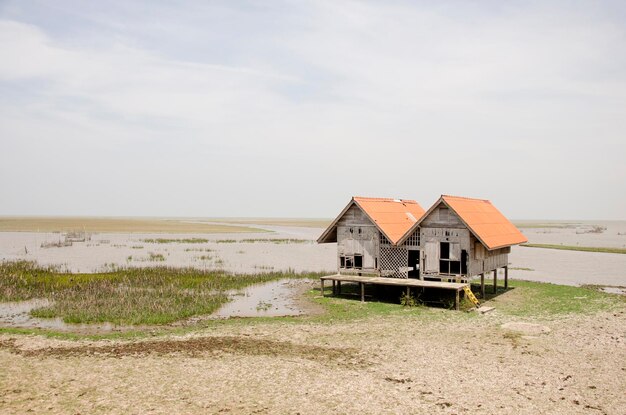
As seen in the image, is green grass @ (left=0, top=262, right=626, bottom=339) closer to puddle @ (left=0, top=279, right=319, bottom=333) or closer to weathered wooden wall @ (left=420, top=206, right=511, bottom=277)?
puddle @ (left=0, top=279, right=319, bottom=333)

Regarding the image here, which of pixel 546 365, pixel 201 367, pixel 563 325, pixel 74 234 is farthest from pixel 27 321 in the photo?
pixel 74 234

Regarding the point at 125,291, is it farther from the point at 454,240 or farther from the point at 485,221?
the point at 485,221

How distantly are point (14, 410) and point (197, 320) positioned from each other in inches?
445

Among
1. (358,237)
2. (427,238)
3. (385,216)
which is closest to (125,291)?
(358,237)

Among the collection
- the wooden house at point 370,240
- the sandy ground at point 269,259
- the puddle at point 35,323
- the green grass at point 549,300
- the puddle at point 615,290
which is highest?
the wooden house at point 370,240

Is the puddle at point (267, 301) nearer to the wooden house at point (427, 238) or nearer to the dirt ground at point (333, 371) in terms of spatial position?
the wooden house at point (427, 238)

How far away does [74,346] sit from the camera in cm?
1850

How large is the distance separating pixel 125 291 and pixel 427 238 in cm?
1748

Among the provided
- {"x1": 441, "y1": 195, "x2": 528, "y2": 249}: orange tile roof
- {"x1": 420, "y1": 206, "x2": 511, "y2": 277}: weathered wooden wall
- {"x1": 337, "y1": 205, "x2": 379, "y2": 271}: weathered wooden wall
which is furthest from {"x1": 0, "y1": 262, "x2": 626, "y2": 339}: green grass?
{"x1": 441, "y1": 195, "x2": 528, "y2": 249}: orange tile roof

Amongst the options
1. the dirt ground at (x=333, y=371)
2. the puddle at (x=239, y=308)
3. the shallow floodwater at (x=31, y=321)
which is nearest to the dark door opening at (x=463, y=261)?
the dirt ground at (x=333, y=371)

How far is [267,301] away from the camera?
28.9 metres

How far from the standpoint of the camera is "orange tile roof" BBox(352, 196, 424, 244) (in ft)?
94.0

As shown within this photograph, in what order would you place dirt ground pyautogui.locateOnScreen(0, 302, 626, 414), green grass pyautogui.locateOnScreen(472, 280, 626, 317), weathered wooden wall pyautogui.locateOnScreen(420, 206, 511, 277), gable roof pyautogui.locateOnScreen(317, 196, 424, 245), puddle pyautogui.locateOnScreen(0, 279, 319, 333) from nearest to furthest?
dirt ground pyautogui.locateOnScreen(0, 302, 626, 414)
puddle pyautogui.locateOnScreen(0, 279, 319, 333)
green grass pyautogui.locateOnScreen(472, 280, 626, 317)
weathered wooden wall pyautogui.locateOnScreen(420, 206, 511, 277)
gable roof pyautogui.locateOnScreen(317, 196, 424, 245)

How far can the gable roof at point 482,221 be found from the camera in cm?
2634
